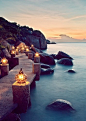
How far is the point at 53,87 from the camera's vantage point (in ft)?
46.7

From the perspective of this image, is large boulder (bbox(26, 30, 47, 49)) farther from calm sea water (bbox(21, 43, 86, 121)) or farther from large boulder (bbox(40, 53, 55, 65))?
calm sea water (bbox(21, 43, 86, 121))

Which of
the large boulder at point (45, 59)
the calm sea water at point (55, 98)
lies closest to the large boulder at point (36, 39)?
the large boulder at point (45, 59)

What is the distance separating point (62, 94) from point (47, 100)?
203cm

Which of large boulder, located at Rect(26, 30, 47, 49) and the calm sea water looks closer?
the calm sea water

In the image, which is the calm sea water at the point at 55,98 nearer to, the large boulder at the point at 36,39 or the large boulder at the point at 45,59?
the large boulder at the point at 45,59

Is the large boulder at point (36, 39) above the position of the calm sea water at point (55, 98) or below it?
above

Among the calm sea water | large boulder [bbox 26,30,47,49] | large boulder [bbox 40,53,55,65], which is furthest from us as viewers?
large boulder [bbox 26,30,47,49]

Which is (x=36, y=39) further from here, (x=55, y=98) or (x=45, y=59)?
(x=55, y=98)

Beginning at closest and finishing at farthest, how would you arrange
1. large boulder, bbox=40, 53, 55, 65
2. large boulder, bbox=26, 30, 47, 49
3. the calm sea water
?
the calm sea water, large boulder, bbox=40, 53, 55, 65, large boulder, bbox=26, 30, 47, 49

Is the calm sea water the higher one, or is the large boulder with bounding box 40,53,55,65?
the large boulder with bounding box 40,53,55,65

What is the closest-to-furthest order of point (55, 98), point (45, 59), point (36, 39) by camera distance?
1. point (55, 98)
2. point (45, 59)
3. point (36, 39)

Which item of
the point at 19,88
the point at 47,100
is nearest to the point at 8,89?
the point at 19,88

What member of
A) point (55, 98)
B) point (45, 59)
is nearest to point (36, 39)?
point (45, 59)

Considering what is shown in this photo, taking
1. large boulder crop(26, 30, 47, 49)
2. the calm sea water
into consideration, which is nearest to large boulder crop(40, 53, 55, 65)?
the calm sea water
